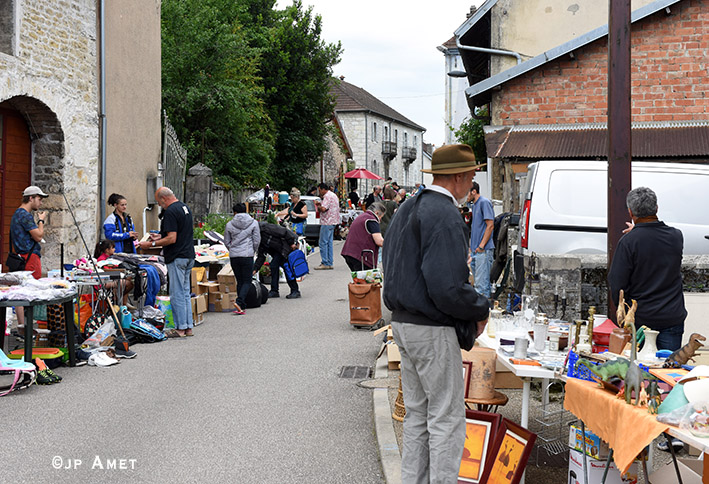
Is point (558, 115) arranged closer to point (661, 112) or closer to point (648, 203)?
point (661, 112)

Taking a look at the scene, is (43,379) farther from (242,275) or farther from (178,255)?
(242,275)

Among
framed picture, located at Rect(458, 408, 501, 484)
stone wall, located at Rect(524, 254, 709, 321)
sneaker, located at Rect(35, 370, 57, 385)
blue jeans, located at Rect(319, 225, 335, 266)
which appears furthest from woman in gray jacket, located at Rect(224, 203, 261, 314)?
framed picture, located at Rect(458, 408, 501, 484)

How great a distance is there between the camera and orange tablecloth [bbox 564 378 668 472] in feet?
11.8

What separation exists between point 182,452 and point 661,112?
1281 cm

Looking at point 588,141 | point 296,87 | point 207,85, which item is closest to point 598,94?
point 588,141

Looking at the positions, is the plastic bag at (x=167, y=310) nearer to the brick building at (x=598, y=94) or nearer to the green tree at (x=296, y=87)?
the brick building at (x=598, y=94)

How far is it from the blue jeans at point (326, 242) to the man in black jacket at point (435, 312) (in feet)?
46.3

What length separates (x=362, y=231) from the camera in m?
12.0

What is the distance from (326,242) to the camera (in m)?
19.0

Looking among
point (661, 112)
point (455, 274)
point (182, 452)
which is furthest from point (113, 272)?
point (661, 112)

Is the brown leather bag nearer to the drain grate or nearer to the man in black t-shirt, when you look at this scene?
the man in black t-shirt

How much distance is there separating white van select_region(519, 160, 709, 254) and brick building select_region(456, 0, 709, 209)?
442cm

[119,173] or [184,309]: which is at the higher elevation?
[119,173]

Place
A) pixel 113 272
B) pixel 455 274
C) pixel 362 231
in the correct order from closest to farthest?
pixel 455 274
pixel 113 272
pixel 362 231
